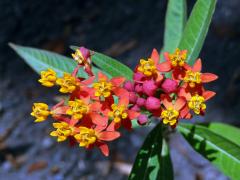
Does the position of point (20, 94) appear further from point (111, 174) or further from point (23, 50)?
point (23, 50)

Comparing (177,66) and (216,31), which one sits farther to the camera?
(216,31)

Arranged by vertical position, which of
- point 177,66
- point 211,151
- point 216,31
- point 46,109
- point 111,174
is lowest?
point 111,174

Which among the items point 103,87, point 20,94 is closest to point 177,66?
point 103,87

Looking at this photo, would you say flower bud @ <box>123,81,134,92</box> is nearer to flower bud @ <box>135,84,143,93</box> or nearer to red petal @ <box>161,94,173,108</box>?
flower bud @ <box>135,84,143,93</box>

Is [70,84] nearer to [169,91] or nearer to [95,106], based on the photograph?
[95,106]

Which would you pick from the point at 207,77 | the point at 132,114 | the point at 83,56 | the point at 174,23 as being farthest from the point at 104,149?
the point at 174,23

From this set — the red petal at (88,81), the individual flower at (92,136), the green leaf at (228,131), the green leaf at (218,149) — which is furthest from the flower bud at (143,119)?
the green leaf at (228,131)

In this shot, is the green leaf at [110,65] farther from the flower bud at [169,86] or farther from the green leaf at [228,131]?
the green leaf at [228,131]

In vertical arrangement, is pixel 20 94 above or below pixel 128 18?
below
